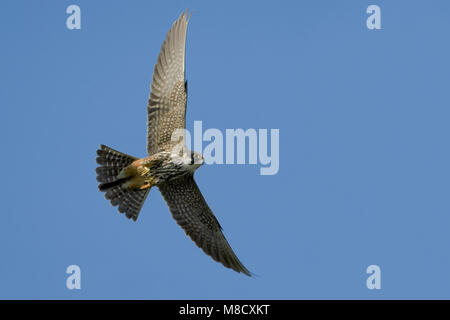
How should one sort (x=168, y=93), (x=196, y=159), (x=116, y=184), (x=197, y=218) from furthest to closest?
(x=197, y=218) → (x=168, y=93) → (x=116, y=184) → (x=196, y=159)

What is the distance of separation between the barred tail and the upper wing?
63cm

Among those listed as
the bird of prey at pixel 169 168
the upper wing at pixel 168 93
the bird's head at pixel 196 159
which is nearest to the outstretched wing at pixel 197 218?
the bird of prey at pixel 169 168

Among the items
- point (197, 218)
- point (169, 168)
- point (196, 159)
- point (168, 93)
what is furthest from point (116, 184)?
point (168, 93)

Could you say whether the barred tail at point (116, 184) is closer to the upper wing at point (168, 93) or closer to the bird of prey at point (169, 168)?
the bird of prey at point (169, 168)

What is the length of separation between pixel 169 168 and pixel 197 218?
1421 millimetres

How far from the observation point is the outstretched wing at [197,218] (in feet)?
48.4

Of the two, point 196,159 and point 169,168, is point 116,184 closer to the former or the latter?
point 169,168

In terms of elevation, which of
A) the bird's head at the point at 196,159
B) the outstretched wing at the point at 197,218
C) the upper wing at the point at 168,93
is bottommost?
the outstretched wing at the point at 197,218

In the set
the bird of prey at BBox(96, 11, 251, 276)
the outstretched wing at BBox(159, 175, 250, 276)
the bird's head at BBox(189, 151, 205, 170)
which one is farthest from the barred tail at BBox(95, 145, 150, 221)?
the bird's head at BBox(189, 151, 205, 170)

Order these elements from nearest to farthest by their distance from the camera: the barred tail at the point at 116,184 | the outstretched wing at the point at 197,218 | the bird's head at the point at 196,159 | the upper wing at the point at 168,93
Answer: the bird's head at the point at 196,159 < the barred tail at the point at 116,184 < the upper wing at the point at 168,93 < the outstretched wing at the point at 197,218

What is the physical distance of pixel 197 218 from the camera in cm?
1505

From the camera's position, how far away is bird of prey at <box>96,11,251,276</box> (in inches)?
552
